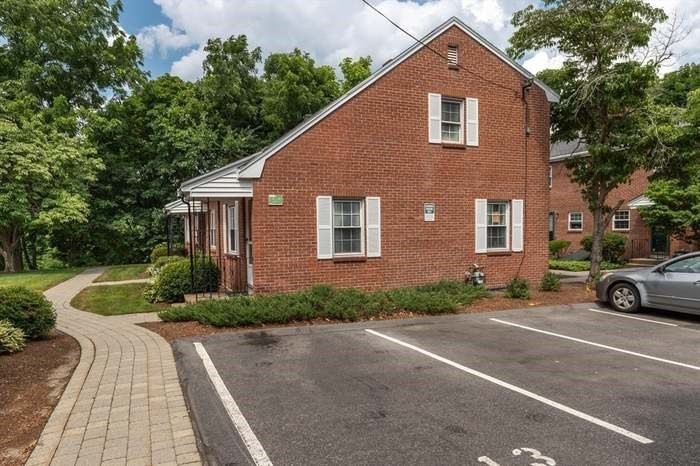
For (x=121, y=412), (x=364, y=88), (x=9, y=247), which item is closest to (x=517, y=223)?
(x=364, y=88)

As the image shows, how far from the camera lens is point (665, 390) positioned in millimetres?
5441

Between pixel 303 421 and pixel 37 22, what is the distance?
29032 millimetres

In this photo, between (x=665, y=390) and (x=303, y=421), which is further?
(x=665, y=390)

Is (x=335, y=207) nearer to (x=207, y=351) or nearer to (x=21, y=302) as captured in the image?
(x=207, y=351)

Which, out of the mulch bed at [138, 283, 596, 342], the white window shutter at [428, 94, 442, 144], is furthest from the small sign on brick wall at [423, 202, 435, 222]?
the mulch bed at [138, 283, 596, 342]

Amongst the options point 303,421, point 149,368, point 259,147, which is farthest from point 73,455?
point 259,147

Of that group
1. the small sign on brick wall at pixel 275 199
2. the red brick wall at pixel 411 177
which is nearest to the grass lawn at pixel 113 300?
the red brick wall at pixel 411 177

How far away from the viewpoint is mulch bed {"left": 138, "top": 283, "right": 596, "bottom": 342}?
330 inches

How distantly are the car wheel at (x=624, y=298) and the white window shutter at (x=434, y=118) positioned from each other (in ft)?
19.0

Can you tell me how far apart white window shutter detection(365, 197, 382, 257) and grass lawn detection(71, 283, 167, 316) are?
5.34 metres

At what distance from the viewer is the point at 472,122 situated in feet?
42.8

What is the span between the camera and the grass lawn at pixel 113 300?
1069 cm

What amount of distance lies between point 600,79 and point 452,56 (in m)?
4.03

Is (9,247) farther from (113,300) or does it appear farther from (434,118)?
(434,118)
